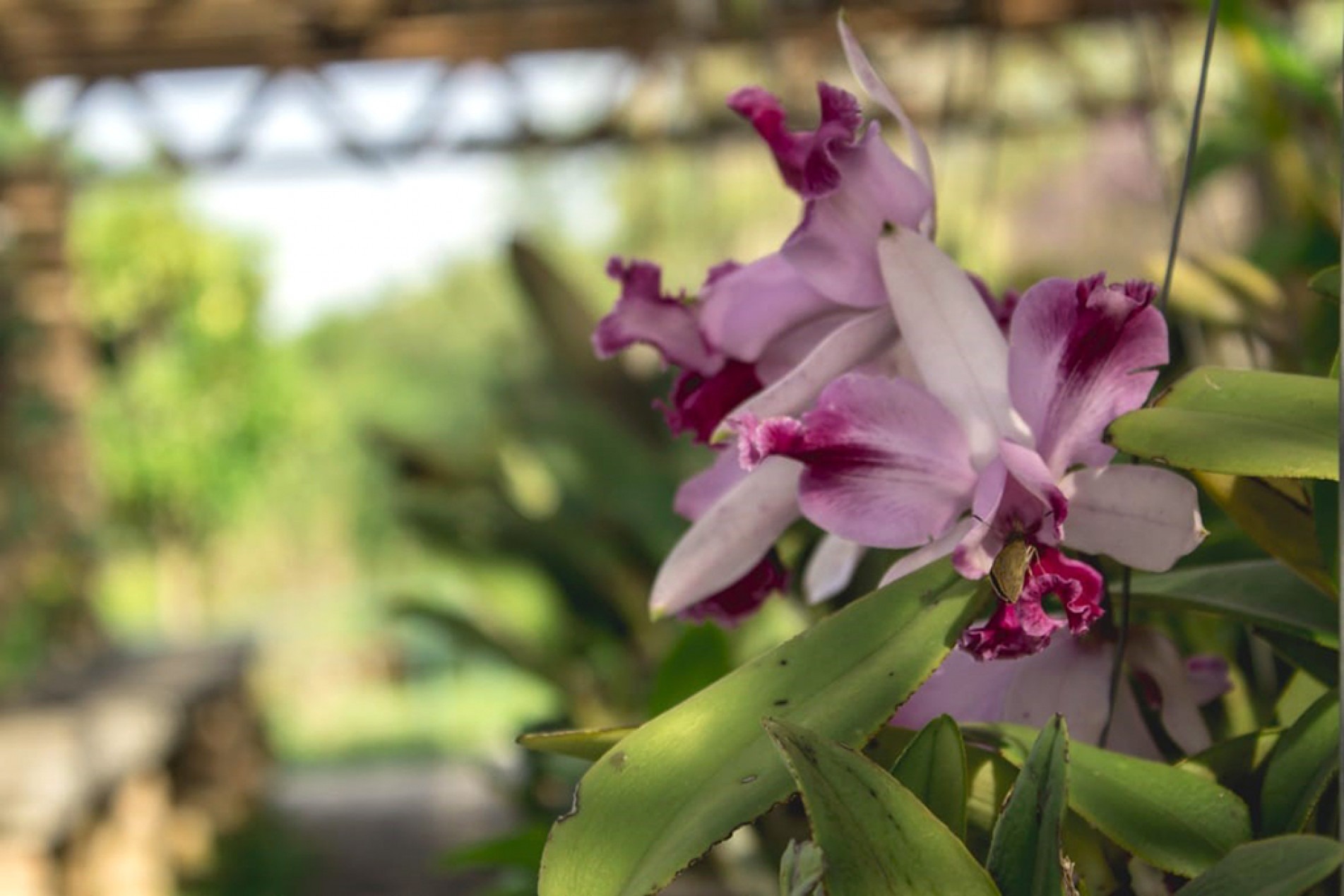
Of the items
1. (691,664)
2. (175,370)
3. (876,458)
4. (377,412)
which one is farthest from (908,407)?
(377,412)

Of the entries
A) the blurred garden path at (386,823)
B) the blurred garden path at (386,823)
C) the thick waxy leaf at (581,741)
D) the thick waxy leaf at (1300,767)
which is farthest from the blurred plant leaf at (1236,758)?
the blurred garden path at (386,823)

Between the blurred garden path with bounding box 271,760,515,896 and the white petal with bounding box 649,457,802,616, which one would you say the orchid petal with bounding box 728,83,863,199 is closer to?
the white petal with bounding box 649,457,802,616

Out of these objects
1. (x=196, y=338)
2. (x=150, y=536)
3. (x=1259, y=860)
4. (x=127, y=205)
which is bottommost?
(x=150, y=536)

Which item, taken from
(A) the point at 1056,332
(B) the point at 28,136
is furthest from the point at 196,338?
(A) the point at 1056,332

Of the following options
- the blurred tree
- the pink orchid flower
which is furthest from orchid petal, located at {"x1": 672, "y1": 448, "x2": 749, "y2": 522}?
the blurred tree

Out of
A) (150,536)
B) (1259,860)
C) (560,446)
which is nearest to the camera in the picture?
(1259,860)

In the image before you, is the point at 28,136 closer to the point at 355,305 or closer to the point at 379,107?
the point at 379,107
